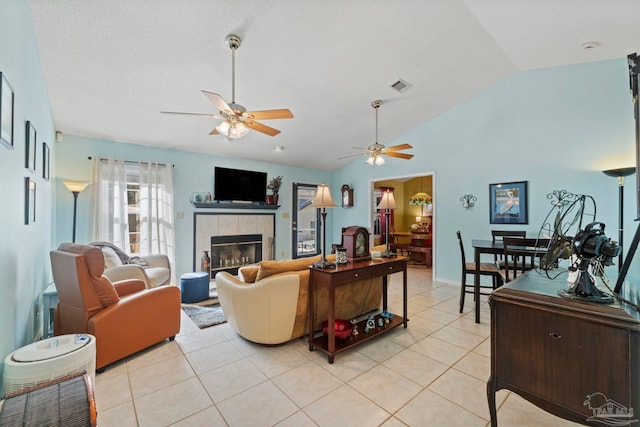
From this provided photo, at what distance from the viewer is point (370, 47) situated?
9.74 feet

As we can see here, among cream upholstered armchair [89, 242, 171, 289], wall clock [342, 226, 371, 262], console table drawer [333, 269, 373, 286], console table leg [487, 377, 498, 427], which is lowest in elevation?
console table leg [487, 377, 498, 427]

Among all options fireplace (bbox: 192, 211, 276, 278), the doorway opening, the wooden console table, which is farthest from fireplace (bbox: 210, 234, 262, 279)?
the wooden console table

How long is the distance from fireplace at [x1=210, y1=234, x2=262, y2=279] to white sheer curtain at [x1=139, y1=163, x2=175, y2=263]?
34.9 inches

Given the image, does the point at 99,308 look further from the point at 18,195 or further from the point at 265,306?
the point at 265,306

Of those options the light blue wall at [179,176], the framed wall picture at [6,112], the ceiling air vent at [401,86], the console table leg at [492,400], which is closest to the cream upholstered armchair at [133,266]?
the light blue wall at [179,176]

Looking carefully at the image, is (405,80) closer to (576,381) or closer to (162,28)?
(162,28)

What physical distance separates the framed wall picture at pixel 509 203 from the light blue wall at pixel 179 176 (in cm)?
404

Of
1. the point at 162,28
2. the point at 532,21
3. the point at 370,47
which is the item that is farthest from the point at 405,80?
the point at 162,28

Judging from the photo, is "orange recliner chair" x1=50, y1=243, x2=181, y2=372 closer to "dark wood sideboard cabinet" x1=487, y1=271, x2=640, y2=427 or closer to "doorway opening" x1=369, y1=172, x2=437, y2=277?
"dark wood sideboard cabinet" x1=487, y1=271, x2=640, y2=427

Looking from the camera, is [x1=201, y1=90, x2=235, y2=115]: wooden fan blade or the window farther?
the window

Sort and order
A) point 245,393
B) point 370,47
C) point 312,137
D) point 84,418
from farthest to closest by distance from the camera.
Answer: point 312,137, point 370,47, point 245,393, point 84,418

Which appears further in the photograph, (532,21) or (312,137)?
(312,137)

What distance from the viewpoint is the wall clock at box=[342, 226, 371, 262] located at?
2.82 meters

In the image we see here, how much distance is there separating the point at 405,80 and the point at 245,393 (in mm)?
3963
